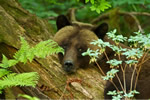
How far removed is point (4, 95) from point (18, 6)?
2.79m

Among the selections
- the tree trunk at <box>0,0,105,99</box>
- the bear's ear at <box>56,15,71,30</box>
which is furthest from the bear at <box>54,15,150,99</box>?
the tree trunk at <box>0,0,105,99</box>

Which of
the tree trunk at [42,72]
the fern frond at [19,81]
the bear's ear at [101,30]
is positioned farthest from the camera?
the bear's ear at [101,30]

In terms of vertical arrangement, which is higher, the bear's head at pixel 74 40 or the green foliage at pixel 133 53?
the bear's head at pixel 74 40

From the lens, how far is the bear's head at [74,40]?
20.8 feet

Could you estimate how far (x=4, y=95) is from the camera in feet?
16.5

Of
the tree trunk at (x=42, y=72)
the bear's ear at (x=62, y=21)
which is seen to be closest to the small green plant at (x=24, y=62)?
the tree trunk at (x=42, y=72)

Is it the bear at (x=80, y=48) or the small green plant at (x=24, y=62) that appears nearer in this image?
the small green plant at (x=24, y=62)

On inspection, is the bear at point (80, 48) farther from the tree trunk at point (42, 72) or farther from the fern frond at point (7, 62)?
the fern frond at point (7, 62)

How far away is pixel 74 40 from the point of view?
6.66 meters

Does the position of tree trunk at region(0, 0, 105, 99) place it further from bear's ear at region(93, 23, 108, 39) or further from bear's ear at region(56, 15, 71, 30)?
bear's ear at region(93, 23, 108, 39)

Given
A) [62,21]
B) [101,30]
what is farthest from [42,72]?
[101,30]

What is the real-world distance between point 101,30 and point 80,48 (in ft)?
2.53

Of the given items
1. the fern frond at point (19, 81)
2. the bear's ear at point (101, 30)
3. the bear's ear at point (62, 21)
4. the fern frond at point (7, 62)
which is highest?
the bear's ear at point (62, 21)

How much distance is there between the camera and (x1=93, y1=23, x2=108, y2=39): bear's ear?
679 cm
